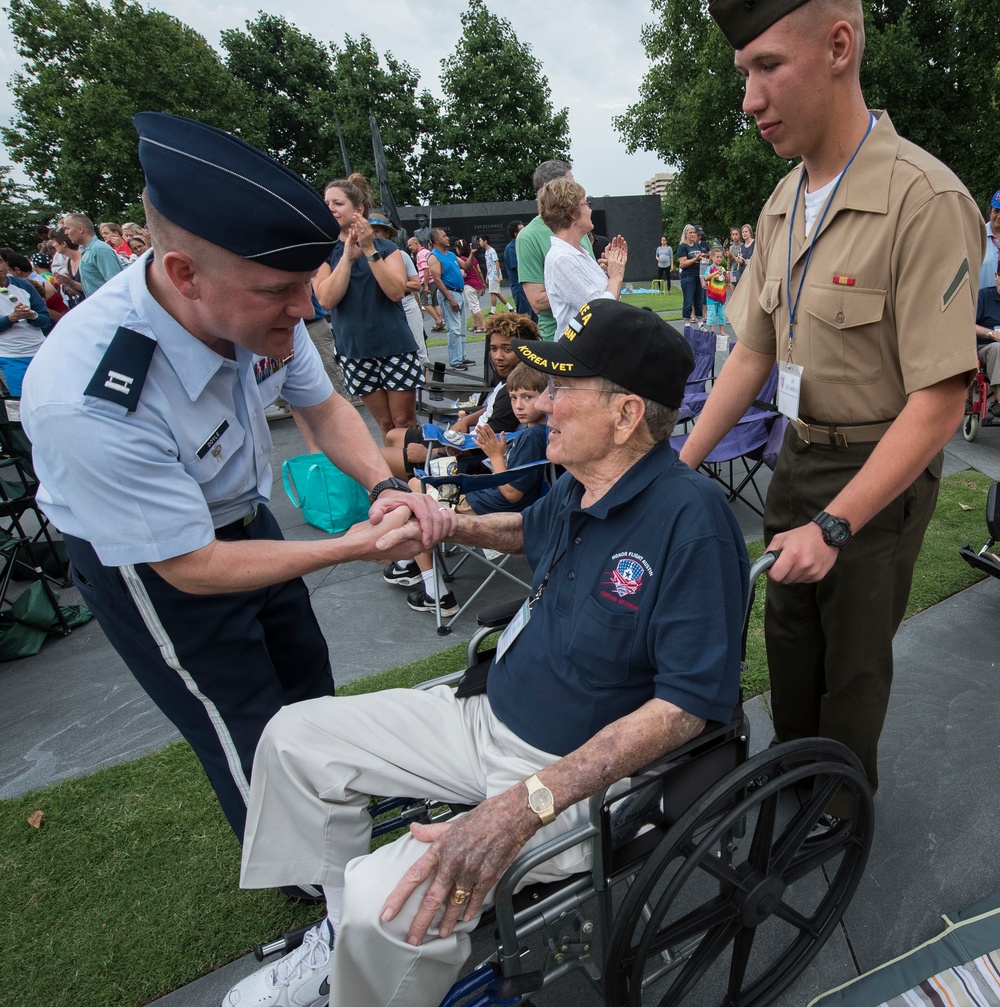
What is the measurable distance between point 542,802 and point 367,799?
55 centimetres

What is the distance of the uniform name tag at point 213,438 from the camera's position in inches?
62.7

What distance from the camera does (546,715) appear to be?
165 centimetres

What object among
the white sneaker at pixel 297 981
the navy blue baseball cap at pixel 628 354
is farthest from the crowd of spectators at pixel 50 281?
the navy blue baseball cap at pixel 628 354

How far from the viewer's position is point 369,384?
16.4 ft

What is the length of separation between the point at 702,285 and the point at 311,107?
3298cm

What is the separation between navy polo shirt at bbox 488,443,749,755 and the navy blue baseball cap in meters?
0.16

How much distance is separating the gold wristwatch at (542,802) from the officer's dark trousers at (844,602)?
111 centimetres

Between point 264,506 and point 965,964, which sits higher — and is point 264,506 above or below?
above

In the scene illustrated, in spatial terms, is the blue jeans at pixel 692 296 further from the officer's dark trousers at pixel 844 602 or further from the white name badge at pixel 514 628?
the white name badge at pixel 514 628

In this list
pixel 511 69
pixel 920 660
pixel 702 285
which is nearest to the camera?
pixel 920 660

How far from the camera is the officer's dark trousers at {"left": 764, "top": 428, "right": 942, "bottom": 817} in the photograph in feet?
6.28

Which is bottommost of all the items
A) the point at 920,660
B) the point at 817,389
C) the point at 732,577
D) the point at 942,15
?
the point at 920,660

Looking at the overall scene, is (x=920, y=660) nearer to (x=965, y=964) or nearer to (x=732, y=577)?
(x=965, y=964)

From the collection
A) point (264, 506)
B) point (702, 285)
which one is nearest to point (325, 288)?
point (264, 506)
